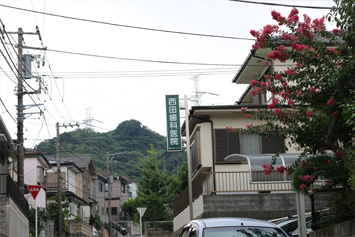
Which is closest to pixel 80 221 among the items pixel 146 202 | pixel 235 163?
pixel 146 202

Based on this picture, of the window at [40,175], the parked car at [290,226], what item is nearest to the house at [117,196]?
the window at [40,175]

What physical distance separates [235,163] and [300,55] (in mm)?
14234

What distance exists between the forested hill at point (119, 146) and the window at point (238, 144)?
4454 cm

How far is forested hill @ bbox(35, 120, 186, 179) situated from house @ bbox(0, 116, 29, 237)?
132 ft

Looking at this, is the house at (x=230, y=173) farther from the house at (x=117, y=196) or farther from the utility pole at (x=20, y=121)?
the house at (x=117, y=196)

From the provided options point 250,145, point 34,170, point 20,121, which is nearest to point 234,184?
point 250,145

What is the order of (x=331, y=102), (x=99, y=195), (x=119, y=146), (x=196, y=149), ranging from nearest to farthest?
(x=331, y=102) → (x=196, y=149) → (x=99, y=195) → (x=119, y=146)

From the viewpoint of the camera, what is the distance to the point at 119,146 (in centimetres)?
Answer: 8100

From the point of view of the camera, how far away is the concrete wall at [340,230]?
1109 centimetres

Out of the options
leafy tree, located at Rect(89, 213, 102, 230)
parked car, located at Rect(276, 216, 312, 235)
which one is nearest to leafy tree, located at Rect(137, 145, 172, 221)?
leafy tree, located at Rect(89, 213, 102, 230)

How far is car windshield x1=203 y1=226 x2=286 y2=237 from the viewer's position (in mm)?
8742

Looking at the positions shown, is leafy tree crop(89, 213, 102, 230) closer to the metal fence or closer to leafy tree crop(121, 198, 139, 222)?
leafy tree crop(121, 198, 139, 222)

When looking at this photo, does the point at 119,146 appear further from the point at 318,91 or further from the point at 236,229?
the point at 236,229

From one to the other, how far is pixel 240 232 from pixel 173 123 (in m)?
18.6
